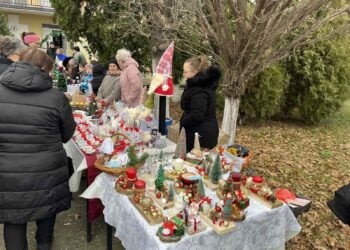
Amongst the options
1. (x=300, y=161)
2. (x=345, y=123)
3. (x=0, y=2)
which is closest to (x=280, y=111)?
(x=345, y=123)

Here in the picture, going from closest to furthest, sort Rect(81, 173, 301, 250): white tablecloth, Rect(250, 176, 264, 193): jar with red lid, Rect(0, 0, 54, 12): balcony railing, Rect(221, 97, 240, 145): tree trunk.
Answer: Rect(81, 173, 301, 250): white tablecloth → Rect(250, 176, 264, 193): jar with red lid → Rect(221, 97, 240, 145): tree trunk → Rect(0, 0, 54, 12): balcony railing

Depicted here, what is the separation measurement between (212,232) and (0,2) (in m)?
18.9

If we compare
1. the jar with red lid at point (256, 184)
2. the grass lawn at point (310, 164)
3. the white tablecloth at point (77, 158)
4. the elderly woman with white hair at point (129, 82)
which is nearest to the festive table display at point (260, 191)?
the jar with red lid at point (256, 184)

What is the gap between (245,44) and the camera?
3.54 meters

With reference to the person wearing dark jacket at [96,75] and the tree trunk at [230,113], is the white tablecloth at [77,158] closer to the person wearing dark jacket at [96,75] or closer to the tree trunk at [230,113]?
the tree trunk at [230,113]

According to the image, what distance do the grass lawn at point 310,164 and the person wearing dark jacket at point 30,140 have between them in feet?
7.81

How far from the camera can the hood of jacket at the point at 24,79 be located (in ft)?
6.95

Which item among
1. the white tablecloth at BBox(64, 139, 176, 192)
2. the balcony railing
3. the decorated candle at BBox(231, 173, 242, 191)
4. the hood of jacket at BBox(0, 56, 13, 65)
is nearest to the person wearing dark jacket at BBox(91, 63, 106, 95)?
the hood of jacket at BBox(0, 56, 13, 65)

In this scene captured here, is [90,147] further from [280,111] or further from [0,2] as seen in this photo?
[0,2]

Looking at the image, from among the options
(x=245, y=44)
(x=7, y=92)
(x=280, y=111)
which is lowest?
(x=280, y=111)

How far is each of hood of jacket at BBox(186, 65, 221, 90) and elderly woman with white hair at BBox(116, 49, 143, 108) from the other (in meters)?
1.65

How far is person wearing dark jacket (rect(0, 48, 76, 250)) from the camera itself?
214cm

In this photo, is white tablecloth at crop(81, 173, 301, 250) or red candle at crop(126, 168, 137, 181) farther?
red candle at crop(126, 168, 137, 181)

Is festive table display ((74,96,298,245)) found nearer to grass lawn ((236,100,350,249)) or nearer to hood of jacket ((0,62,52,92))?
hood of jacket ((0,62,52,92))
